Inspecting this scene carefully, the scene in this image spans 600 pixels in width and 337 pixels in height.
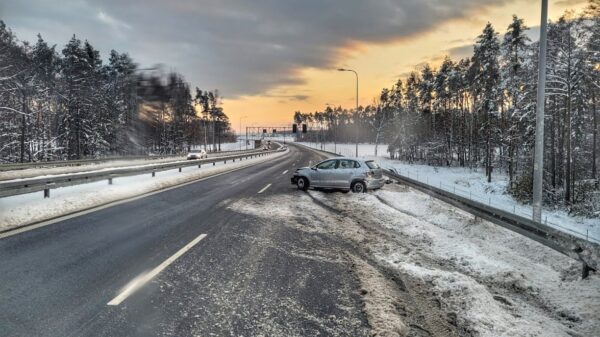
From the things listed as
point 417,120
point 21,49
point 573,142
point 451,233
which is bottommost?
point 451,233

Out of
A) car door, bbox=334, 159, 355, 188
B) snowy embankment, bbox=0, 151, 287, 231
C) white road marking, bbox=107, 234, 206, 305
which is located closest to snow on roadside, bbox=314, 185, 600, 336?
white road marking, bbox=107, 234, 206, 305

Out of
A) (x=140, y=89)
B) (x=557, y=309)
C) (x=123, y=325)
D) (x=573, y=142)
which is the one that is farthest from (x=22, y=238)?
(x=140, y=89)

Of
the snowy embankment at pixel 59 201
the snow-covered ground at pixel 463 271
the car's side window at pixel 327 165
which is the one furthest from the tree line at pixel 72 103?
the snow-covered ground at pixel 463 271

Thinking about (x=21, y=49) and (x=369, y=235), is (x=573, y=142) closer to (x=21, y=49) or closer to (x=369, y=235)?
(x=369, y=235)

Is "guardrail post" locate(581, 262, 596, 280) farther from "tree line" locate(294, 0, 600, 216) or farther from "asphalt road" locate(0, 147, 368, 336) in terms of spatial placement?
"tree line" locate(294, 0, 600, 216)

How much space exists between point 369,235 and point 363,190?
768cm

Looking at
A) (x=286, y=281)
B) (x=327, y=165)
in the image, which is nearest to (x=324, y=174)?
(x=327, y=165)

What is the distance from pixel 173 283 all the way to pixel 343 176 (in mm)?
11547

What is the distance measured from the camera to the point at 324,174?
16.3 meters

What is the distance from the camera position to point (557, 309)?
443 centimetres

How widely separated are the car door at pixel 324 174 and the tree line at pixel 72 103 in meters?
25.9

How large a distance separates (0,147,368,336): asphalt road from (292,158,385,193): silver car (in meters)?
7.61

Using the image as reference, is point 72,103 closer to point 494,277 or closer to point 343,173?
point 343,173

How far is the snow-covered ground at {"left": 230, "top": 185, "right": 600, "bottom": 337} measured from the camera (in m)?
4.09
